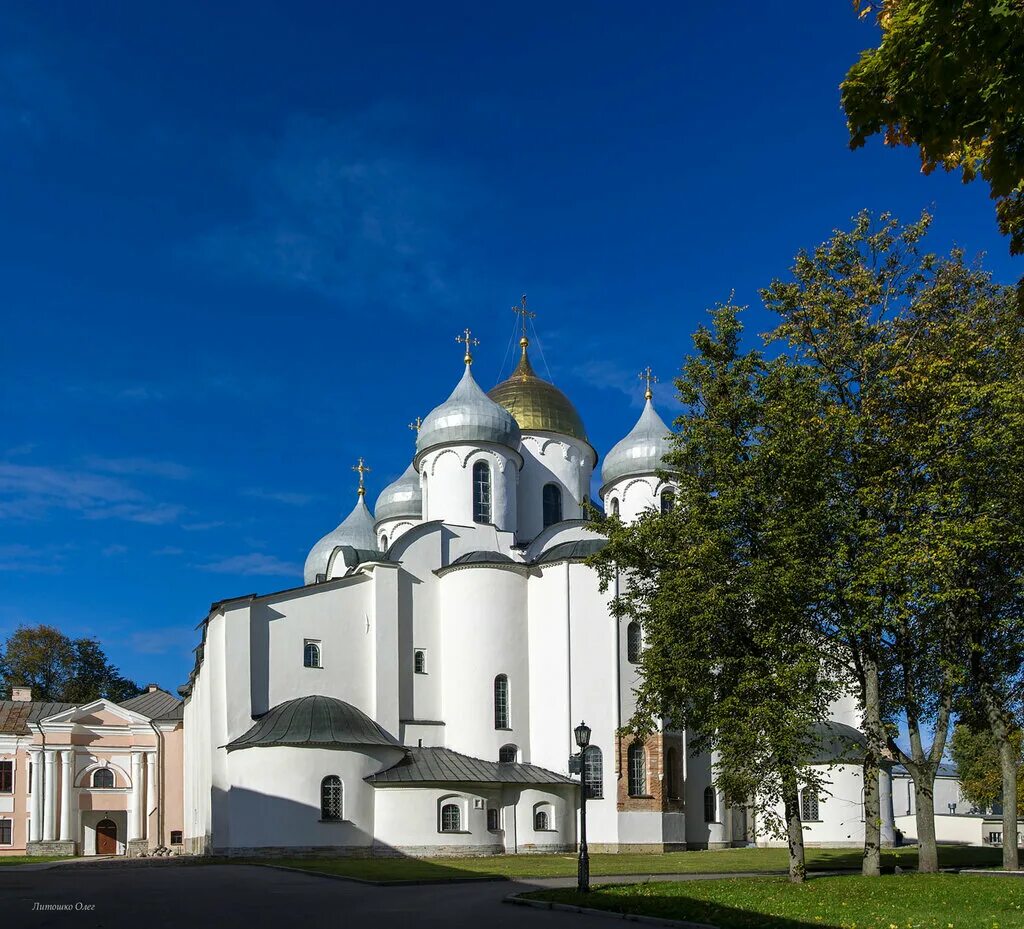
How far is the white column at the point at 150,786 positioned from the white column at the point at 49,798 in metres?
4.03

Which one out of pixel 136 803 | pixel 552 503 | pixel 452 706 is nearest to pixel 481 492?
pixel 552 503

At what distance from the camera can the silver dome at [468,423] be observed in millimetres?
42875

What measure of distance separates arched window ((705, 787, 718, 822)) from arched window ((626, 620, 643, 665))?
5932mm

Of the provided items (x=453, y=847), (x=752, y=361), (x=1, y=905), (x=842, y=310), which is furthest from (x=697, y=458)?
(x=453, y=847)

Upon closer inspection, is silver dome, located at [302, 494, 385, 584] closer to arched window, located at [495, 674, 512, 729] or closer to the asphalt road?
arched window, located at [495, 674, 512, 729]

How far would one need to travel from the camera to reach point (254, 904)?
17.8 m

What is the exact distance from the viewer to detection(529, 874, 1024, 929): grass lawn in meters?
14.5

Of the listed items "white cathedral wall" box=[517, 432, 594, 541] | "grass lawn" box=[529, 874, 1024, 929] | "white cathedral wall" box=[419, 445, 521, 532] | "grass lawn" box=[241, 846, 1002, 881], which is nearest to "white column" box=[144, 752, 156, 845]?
"white cathedral wall" box=[419, 445, 521, 532]

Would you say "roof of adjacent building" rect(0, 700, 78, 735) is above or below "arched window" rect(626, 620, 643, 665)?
below

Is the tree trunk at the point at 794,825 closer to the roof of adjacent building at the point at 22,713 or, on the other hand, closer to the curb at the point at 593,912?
the curb at the point at 593,912

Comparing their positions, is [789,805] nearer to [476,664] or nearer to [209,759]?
[476,664]

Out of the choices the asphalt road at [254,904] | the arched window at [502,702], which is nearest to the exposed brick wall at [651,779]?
the arched window at [502,702]

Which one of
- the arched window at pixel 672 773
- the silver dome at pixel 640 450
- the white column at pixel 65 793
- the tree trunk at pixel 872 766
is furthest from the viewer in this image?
the white column at pixel 65 793

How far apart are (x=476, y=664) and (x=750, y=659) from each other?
17.8m
